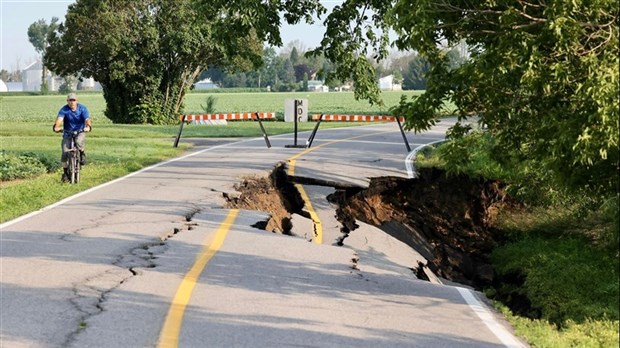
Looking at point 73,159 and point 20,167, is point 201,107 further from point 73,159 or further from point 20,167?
point 73,159

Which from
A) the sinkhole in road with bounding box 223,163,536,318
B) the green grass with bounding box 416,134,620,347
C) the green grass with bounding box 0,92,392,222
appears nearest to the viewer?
the green grass with bounding box 416,134,620,347

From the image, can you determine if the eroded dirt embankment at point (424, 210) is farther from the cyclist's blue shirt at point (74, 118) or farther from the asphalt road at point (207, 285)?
the cyclist's blue shirt at point (74, 118)

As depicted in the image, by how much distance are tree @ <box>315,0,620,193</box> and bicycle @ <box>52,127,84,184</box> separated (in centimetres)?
956

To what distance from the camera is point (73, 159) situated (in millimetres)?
19016

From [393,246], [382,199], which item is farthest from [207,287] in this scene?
[382,199]

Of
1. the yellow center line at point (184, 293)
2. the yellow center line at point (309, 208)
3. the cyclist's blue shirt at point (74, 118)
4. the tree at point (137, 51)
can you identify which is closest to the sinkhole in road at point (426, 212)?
the yellow center line at point (309, 208)

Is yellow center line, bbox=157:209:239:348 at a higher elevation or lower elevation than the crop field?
higher

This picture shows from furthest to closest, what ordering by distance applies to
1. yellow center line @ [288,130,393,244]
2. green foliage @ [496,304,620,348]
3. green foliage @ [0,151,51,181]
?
green foliage @ [0,151,51,181] < yellow center line @ [288,130,393,244] < green foliage @ [496,304,620,348]

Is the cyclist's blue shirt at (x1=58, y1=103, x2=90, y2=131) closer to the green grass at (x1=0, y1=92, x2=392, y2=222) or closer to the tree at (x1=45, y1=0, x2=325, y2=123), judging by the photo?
the green grass at (x1=0, y1=92, x2=392, y2=222)

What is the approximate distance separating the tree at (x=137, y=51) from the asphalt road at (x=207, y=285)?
107 feet

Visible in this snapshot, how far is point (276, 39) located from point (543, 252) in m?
10.2

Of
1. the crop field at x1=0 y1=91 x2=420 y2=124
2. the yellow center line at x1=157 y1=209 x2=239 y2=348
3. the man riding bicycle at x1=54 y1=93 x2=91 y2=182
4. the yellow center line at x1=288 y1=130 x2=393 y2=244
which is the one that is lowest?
the crop field at x1=0 y1=91 x2=420 y2=124

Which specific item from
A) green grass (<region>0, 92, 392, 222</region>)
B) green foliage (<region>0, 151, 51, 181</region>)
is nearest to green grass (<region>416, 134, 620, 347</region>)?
green grass (<region>0, 92, 392, 222</region>)

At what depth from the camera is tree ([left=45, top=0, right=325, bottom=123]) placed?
48938 millimetres
